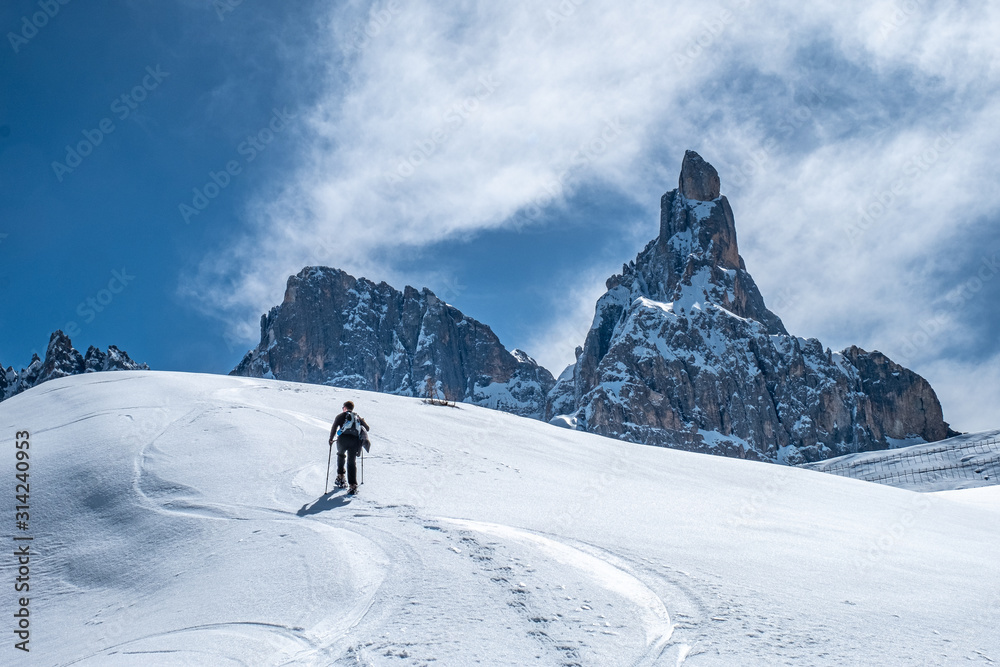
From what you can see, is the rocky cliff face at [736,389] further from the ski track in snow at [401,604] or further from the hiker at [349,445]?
the ski track in snow at [401,604]

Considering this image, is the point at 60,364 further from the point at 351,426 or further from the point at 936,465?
the point at 936,465

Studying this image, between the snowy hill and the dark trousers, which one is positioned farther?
the snowy hill

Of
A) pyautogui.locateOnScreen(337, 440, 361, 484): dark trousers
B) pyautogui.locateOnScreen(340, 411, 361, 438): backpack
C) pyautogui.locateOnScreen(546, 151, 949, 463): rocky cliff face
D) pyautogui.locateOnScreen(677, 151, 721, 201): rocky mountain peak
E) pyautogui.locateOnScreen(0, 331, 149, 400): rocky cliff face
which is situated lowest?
pyautogui.locateOnScreen(337, 440, 361, 484): dark trousers

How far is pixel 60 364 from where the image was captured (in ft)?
447

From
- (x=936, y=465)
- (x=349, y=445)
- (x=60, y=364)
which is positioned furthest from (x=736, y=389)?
(x=60, y=364)

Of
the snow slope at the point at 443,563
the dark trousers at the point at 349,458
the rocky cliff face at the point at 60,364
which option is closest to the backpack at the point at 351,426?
the dark trousers at the point at 349,458

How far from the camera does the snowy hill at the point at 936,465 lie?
5903 cm

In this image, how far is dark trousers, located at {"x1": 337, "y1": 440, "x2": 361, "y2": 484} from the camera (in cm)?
862

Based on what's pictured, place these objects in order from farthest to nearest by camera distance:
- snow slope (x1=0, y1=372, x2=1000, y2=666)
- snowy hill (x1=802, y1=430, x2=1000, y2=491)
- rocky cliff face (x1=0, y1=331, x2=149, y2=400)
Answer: rocky cliff face (x1=0, y1=331, x2=149, y2=400) → snowy hill (x1=802, y1=430, x2=1000, y2=491) → snow slope (x1=0, y1=372, x2=1000, y2=666)

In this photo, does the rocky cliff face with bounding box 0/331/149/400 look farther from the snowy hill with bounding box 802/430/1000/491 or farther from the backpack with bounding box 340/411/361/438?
the backpack with bounding box 340/411/361/438

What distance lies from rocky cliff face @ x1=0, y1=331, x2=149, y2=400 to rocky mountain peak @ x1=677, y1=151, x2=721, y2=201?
15608 centimetres

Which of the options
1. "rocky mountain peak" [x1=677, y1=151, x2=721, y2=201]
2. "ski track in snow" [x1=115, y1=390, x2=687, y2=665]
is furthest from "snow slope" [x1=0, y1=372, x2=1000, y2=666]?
"rocky mountain peak" [x1=677, y1=151, x2=721, y2=201]

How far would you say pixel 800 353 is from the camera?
479 ft

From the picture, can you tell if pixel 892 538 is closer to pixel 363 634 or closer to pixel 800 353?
pixel 363 634
